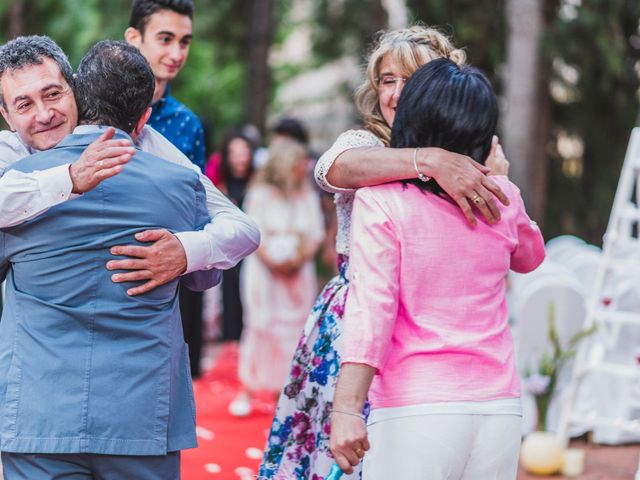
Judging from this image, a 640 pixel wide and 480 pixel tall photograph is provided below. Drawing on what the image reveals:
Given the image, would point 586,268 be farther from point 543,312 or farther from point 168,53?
point 168,53

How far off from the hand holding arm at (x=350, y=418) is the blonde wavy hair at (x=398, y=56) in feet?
3.69

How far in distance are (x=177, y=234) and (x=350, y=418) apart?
2.30ft

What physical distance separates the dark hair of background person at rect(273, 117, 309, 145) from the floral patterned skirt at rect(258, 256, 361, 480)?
15.9 ft

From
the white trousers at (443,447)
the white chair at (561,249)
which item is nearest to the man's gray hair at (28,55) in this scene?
the white trousers at (443,447)

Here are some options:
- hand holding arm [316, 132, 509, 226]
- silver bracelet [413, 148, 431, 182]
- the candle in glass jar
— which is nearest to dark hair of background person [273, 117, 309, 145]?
the candle in glass jar

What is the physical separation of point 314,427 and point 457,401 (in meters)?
1.06

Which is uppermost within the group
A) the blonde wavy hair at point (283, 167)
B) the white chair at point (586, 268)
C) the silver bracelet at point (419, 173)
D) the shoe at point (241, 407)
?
the silver bracelet at point (419, 173)

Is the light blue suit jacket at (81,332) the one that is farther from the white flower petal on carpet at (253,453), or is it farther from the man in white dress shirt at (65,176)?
the white flower petal on carpet at (253,453)

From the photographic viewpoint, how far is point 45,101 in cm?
284

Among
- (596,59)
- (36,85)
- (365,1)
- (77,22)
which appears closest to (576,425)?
(36,85)

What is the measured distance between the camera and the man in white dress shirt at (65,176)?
2535 mm

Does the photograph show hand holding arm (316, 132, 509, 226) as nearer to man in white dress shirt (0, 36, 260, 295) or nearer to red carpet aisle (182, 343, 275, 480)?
man in white dress shirt (0, 36, 260, 295)

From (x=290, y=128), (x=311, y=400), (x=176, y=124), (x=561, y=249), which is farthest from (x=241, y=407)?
(x=311, y=400)

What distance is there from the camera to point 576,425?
6258mm
